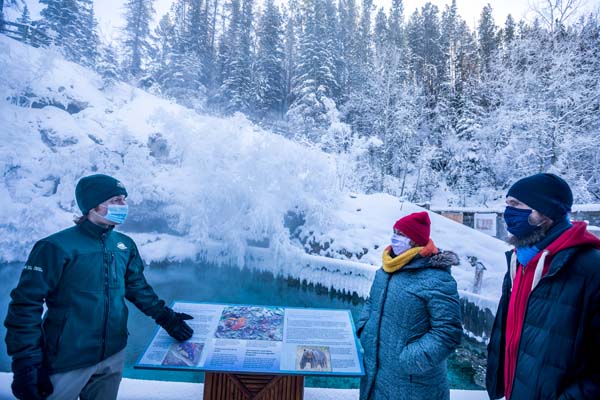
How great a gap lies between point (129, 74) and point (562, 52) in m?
5.39

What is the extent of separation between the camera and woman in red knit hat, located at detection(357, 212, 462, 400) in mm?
1333

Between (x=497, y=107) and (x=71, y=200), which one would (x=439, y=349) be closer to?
(x=497, y=107)

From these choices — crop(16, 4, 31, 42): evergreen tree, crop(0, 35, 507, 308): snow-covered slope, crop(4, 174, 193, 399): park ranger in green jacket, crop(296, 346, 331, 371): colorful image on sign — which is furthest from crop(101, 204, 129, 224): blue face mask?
crop(16, 4, 31, 42): evergreen tree

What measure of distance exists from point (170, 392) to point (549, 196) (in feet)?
8.43

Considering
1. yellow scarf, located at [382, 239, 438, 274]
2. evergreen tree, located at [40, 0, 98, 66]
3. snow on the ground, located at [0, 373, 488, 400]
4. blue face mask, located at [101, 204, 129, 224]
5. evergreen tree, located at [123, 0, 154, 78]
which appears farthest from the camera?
evergreen tree, located at [123, 0, 154, 78]

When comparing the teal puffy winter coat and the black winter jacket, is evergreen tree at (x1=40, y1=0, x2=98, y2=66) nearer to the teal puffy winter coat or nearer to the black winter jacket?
the teal puffy winter coat

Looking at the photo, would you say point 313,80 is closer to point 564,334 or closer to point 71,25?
point 71,25

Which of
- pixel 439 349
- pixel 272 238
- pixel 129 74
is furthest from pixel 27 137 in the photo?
pixel 439 349

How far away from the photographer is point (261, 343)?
5.63 ft

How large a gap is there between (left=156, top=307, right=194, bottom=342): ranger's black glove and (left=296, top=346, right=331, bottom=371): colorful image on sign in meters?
0.61

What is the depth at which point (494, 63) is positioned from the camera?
13.4 ft

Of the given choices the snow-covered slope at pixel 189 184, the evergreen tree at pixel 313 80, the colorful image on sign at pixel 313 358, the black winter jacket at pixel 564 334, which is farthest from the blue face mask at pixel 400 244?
the evergreen tree at pixel 313 80

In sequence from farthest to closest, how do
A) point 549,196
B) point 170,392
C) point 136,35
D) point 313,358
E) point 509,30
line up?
point 136,35 < point 509,30 < point 170,392 < point 313,358 < point 549,196

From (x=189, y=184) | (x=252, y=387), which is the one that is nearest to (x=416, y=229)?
(x=252, y=387)
